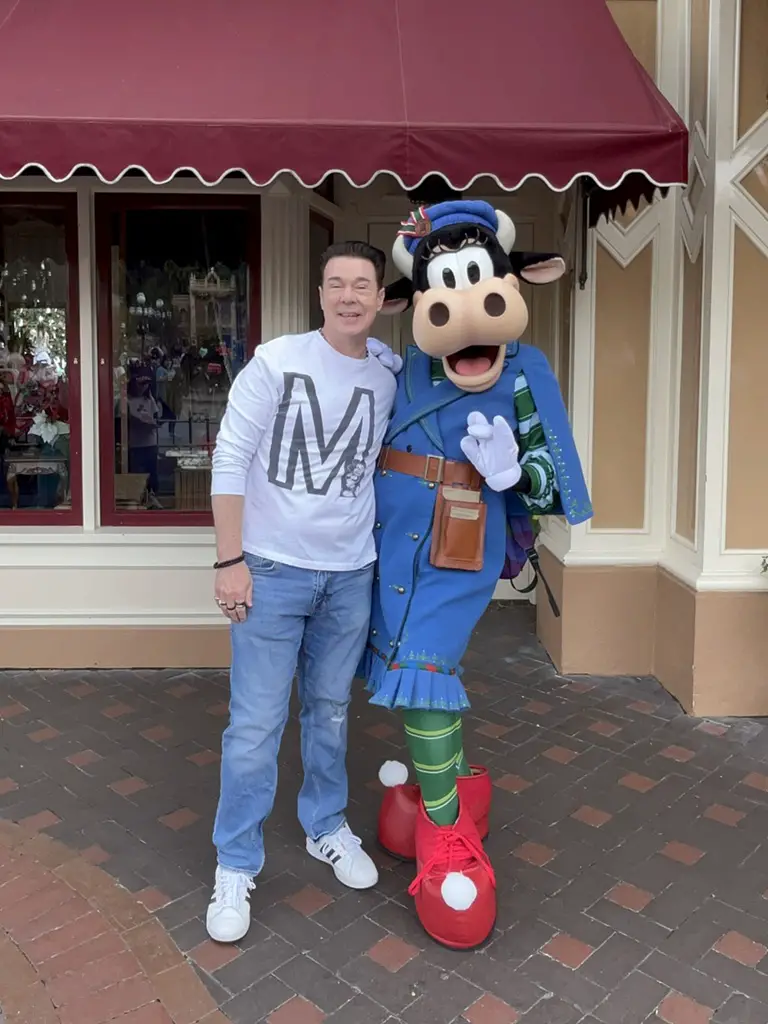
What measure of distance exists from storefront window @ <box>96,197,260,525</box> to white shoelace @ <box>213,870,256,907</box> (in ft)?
8.53

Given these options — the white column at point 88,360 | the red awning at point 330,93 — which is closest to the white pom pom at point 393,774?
the red awning at point 330,93

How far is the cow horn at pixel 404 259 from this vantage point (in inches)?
116

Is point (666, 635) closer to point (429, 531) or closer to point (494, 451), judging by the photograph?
point (429, 531)

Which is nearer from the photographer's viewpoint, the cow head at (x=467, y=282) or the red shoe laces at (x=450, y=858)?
the cow head at (x=467, y=282)

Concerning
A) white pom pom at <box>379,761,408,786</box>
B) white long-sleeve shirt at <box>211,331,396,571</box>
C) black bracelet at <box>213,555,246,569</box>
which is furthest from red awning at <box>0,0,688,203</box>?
white pom pom at <box>379,761,408,786</box>

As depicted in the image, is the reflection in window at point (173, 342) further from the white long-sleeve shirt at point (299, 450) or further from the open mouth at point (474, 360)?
the open mouth at point (474, 360)

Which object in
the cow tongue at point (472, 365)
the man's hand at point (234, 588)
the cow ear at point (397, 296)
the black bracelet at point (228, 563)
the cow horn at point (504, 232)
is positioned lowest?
the man's hand at point (234, 588)

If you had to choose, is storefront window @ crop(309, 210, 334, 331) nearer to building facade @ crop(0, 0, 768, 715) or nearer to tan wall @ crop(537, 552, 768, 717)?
building facade @ crop(0, 0, 768, 715)

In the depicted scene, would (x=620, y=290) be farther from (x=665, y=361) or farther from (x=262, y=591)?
(x=262, y=591)

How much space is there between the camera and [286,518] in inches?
109

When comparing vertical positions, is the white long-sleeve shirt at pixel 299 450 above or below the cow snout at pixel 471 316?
below

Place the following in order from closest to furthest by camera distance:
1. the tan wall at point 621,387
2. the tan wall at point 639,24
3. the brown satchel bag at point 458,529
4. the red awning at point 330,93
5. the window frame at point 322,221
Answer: the brown satchel bag at point 458,529 < the red awning at point 330,93 < the tan wall at point 639,24 < the tan wall at point 621,387 < the window frame at point 322,221

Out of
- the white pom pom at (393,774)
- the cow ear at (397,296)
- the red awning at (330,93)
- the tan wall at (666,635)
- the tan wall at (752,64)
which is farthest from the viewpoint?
the tan wall at (666,635)

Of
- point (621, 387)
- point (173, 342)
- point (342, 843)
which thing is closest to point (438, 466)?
point (342, 843)
